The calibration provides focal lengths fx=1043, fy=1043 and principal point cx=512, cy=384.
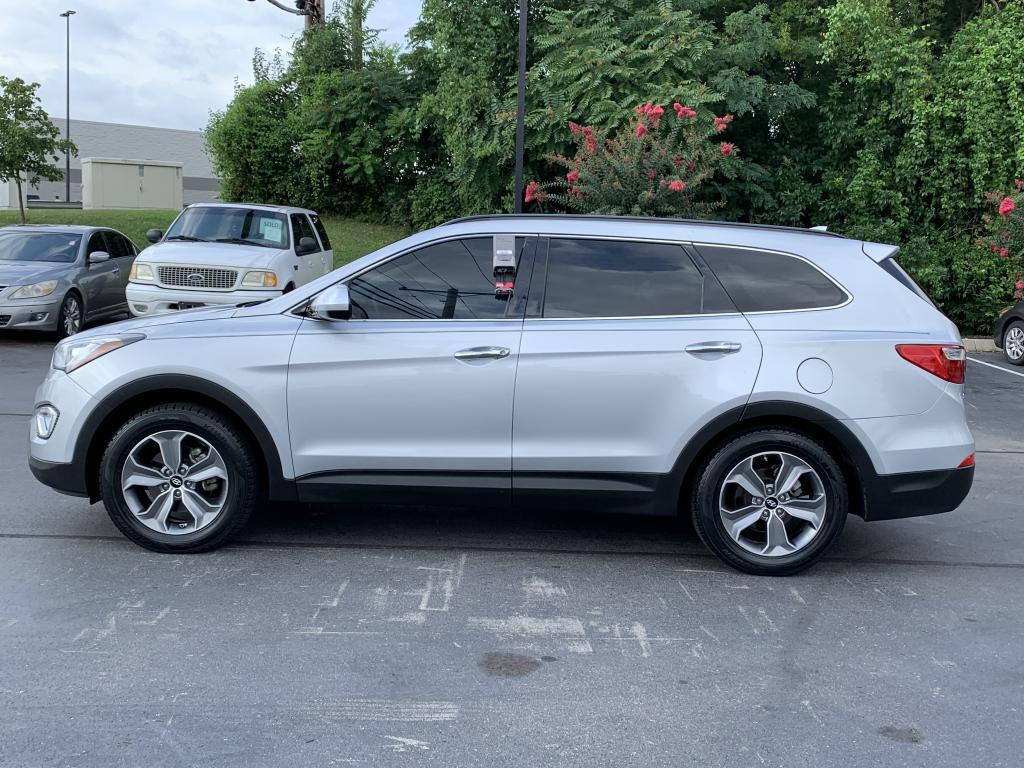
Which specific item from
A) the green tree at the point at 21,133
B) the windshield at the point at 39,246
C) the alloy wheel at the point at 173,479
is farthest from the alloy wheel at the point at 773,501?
the green tree at the point at 21,133

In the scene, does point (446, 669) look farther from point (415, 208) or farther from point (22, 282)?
point (415, 208)

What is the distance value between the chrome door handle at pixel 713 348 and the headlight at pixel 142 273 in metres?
9.91

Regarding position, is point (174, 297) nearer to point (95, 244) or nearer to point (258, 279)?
point (258, 279)

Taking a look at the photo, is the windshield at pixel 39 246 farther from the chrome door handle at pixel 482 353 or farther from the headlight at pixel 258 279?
the chrome door handle at pixel 482 353

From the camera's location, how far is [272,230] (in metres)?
14.6

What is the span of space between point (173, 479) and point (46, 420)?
753 mm

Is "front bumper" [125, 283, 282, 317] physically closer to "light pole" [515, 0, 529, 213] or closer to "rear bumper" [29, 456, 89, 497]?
"light pole" [515, 0, 529, 213]

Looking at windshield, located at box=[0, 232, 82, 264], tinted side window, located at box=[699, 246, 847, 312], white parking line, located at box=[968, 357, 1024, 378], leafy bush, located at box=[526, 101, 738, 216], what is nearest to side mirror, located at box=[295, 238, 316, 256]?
windshield, located at box=[0, 232, 82, 264]

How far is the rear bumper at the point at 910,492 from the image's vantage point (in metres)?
5.22

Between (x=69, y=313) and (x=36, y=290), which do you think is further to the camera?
(x=69, y=313)

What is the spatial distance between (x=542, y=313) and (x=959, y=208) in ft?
57.0

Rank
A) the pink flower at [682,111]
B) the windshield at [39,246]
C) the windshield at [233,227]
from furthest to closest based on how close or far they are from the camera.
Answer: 1. the pink flower at [682,111]
2. the windshield at [39,246]
3. the windshield at [233,227]

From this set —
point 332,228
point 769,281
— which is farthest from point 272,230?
point 332,228

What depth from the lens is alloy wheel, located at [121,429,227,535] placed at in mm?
5371
